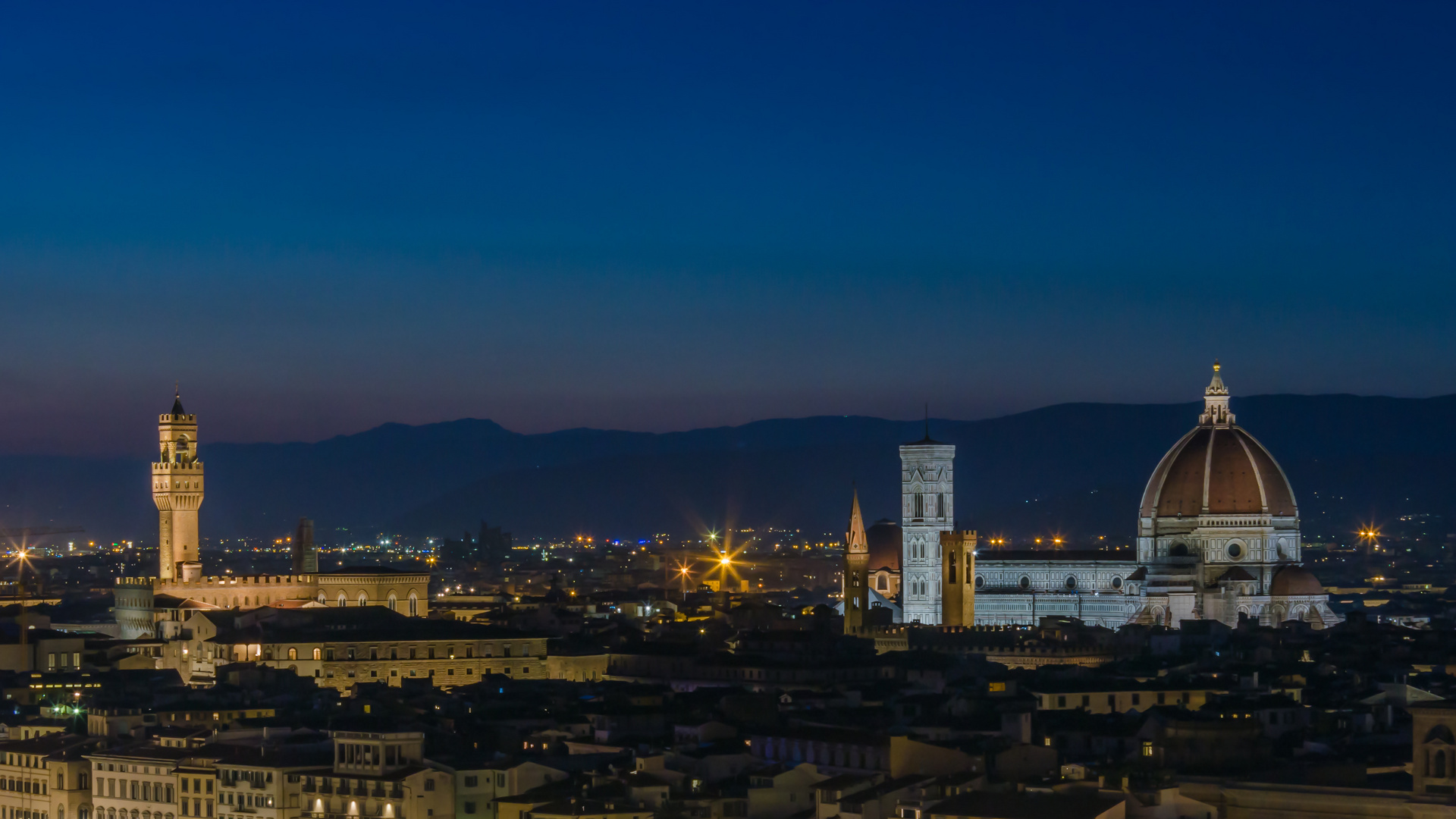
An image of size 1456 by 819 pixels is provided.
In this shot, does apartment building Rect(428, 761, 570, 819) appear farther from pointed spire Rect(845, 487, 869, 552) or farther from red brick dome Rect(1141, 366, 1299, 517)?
red brick dome Rect(1141, 366, 1299, 517)

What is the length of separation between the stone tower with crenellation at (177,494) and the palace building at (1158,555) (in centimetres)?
3387

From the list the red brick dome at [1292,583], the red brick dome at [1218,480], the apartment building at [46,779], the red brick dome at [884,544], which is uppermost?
the red brick dome at [1218,480]

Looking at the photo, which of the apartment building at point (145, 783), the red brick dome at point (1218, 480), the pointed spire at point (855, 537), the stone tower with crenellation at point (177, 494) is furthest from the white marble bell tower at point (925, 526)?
the apartment building at point (145, 783)

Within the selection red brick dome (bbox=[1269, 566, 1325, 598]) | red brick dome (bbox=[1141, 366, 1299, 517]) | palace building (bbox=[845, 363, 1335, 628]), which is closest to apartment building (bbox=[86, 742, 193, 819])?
palace building (bbox=[845, 363, 1335, 628])

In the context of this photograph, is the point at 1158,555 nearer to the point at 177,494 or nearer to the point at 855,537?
the point at 855,537

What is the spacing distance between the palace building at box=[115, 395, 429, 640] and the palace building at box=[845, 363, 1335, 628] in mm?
26954

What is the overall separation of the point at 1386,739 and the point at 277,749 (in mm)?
A: 26780

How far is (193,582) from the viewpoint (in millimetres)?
118312

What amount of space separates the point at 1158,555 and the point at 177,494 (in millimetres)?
50824

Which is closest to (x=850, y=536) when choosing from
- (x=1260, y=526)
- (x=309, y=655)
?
(x=1260, y=526)

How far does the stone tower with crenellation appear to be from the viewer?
401ft

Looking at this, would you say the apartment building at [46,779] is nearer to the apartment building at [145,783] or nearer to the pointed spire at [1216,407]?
the apartment building at [145,783]

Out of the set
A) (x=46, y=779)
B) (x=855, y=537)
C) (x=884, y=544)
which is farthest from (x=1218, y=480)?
(x=46, y=779)

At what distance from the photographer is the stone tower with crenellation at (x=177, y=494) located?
12231 centimetres
